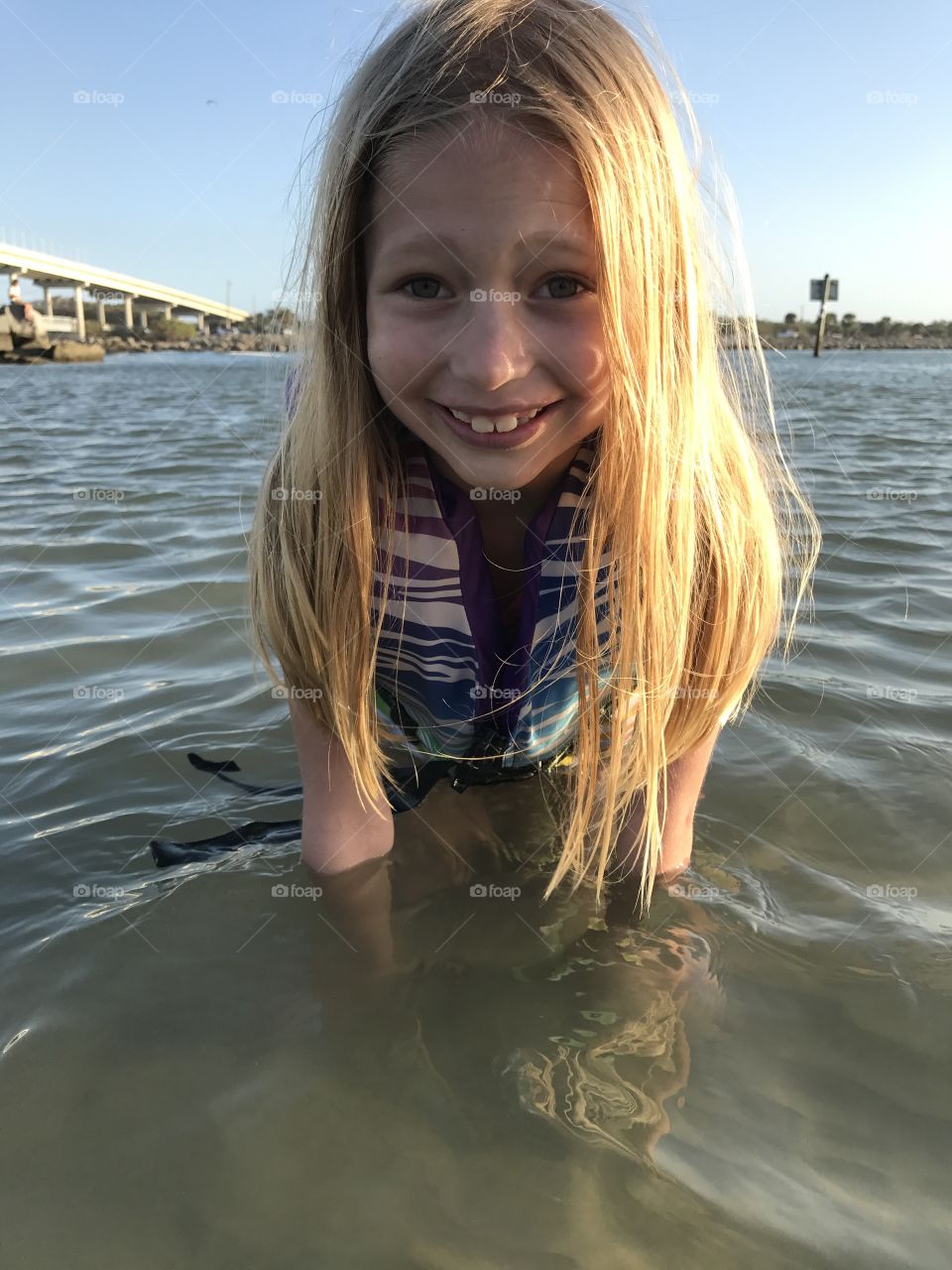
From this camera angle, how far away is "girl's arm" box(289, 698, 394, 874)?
2.18 metres

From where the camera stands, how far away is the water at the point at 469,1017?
4.36 ft

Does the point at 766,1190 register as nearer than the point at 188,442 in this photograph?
Yes

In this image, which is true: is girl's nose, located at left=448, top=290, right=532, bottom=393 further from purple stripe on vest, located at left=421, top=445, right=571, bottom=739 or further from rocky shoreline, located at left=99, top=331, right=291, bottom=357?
rocky shoreline, located at left=99, top=331, right=291, bottom=357

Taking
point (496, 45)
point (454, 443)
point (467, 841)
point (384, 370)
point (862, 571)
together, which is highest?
point (496, 45)

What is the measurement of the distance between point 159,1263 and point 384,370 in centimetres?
152

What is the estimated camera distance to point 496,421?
188 centimetres

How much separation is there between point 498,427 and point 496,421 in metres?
0.02

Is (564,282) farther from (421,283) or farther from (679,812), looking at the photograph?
(679,812)

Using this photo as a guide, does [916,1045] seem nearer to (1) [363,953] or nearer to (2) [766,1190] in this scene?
(2) [766,1190]

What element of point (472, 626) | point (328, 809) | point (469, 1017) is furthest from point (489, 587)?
point (469, 1017)

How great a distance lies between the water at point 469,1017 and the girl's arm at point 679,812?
75 millimetres

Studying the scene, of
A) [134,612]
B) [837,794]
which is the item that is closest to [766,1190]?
Answer: [837,794]

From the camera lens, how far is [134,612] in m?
4.05

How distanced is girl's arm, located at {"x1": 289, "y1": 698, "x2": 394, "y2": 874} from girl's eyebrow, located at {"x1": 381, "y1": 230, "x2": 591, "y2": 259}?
1.01 m
